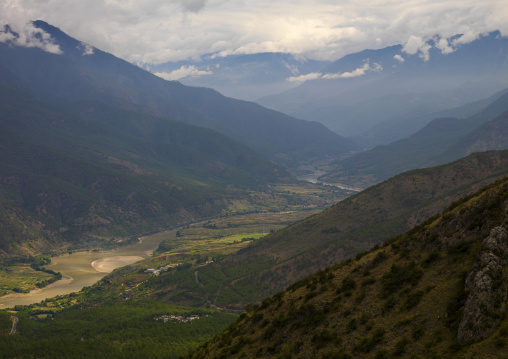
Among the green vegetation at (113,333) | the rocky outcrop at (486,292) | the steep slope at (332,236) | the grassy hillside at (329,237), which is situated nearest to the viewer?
the rocky outcrop at (486,292)

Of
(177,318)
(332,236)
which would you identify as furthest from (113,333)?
(332,236)

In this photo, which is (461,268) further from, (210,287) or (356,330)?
(210,287)

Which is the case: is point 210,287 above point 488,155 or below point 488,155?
below

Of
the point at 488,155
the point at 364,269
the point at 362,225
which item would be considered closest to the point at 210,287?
the point at 362,225

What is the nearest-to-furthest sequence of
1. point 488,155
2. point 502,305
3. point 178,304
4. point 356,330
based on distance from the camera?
point 502,305, point 356,330, point 178,304, point 488,155

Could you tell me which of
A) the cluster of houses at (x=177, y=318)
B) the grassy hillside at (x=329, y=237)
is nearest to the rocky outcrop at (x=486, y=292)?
the cluster of houses at (x=177, y=318)

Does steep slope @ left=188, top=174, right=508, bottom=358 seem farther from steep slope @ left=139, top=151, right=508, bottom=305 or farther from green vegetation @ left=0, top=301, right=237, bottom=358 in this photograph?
steep slope @ left=139, top=151, right=508, bottom=305

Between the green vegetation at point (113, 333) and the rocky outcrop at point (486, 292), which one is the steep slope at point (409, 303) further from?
the green vegetation at point (113, 333)

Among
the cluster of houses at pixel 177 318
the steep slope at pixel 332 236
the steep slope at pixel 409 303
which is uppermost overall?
the steep slope at pixel 409 303
